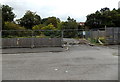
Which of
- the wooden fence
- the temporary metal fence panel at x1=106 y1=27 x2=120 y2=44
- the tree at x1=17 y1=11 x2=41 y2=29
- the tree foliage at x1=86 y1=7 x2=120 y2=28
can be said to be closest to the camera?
the wooden fence

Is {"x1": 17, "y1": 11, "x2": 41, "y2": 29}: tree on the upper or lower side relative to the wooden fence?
upper

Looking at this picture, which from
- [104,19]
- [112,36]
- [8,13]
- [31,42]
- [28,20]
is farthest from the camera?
[28,20]

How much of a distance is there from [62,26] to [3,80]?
4456 cm

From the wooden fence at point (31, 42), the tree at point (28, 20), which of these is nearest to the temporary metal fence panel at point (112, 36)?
the wooden fence at point (31, 42)

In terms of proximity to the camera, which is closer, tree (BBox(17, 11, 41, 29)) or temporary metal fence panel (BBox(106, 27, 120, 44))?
temporary metal fence panel (BBox(106, 27, 120, 44))

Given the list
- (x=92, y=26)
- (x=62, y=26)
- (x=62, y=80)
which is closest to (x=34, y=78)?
(x=62, y=80)

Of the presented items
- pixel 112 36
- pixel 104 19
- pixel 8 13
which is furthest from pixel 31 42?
pixel 8 13

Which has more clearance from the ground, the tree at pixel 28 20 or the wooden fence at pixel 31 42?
the tree at pixel 28 20

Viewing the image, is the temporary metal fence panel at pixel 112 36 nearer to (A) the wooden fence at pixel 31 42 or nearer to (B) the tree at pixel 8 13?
(A) the wooden fence at pixel 31 42

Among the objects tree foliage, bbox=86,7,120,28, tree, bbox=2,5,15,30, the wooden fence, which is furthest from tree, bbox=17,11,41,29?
the wooden fence

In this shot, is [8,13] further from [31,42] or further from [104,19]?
[31,42]

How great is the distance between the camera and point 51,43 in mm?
23109

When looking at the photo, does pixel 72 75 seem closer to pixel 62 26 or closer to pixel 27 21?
pixel 62 26

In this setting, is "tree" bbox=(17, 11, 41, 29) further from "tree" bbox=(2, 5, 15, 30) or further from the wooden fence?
the wooden fence
